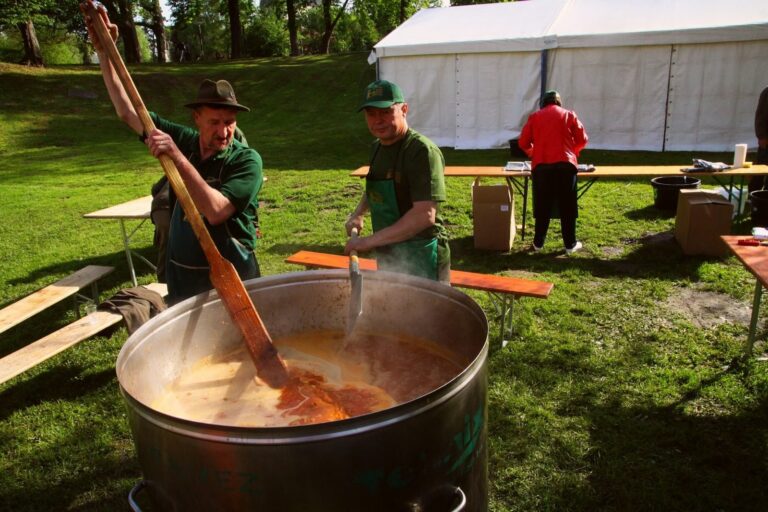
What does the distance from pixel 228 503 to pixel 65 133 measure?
17138 millimetres

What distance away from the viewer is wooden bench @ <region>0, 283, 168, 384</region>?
3162 millimetres

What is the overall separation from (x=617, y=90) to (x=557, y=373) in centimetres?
866

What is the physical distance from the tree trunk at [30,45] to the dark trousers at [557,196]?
2025 cm

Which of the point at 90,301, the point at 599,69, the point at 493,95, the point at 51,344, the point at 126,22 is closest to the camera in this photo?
the point at 51,344

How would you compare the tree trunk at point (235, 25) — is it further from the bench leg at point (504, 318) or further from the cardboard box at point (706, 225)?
the bench leg at point (504, 318)

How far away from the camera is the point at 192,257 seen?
255 cm

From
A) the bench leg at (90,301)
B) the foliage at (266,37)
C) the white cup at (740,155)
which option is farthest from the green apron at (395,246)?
the foliage at (266,37)

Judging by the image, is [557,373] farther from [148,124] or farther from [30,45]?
[30,45]

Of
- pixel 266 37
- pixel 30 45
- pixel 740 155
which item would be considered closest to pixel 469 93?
pixel 740 155

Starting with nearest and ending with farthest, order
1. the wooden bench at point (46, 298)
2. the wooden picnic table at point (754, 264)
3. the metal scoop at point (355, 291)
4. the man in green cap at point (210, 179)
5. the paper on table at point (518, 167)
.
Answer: the metal scoop at point (355, 291)
the man in green cap at point (210, 179)
the wooden picnic table at point (754, 264)
the wooden bench at point (46, 298)
the paper on table at point (518, 167)

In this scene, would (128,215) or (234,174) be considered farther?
(128,215)

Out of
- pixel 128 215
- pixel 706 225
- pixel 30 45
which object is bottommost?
pixel 706 225

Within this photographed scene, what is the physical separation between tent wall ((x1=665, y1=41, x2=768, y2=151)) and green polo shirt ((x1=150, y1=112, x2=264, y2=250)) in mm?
10046

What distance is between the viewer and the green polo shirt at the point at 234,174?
7.61 ft
